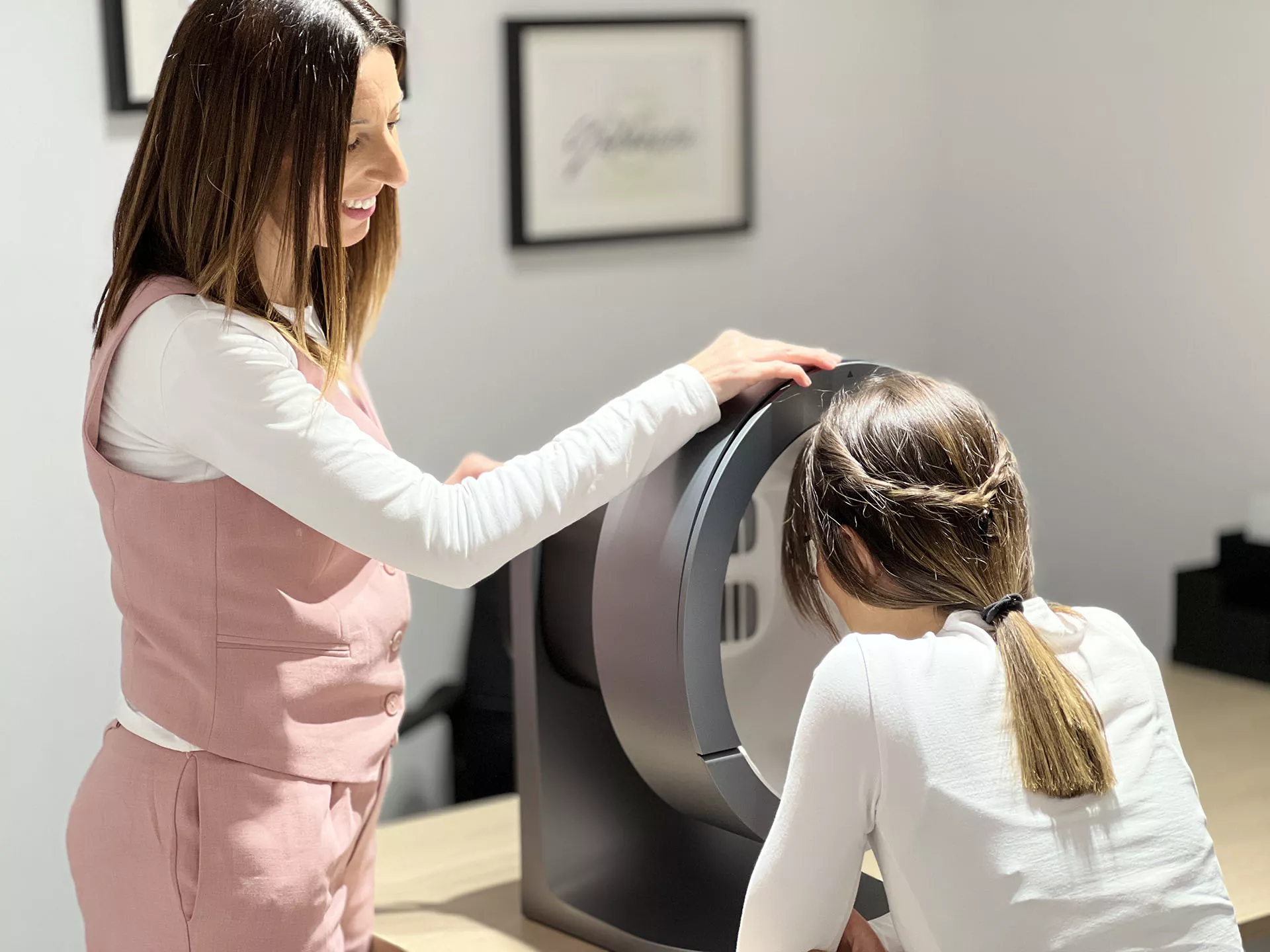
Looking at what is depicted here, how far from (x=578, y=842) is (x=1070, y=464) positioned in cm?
144

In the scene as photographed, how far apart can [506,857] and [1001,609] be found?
2.28ft

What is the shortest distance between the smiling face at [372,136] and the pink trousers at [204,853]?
42cm

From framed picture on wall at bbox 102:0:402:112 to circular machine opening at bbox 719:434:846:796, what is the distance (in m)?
1.01

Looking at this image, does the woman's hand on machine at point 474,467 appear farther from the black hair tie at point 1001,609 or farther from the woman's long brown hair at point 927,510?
the black hair tie at point 1001,609

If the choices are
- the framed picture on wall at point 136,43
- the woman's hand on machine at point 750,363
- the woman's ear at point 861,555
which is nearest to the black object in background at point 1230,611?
the woman's hand on machine at point 750,363

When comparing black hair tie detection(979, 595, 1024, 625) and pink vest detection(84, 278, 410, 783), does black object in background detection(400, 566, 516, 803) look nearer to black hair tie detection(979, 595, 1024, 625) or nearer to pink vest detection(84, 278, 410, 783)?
pink vest detection(84, 278, 410, 783)

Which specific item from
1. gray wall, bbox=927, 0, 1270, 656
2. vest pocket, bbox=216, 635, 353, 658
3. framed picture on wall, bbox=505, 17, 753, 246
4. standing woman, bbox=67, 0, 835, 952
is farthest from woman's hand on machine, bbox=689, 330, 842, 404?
gray wall, bbox=927, 0, 1270, 656

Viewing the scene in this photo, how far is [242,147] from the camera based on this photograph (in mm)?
1047

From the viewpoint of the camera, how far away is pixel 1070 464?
249 centimetres

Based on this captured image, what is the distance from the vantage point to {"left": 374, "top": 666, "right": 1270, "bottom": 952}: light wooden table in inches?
51.9

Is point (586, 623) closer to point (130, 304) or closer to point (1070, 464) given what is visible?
point (130, 304)

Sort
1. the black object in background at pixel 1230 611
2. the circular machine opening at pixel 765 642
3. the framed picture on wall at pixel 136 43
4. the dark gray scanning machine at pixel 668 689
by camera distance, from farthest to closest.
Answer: the black object in background at pixel 1230 611 < the framed picture on wall at pixel 136 43 < the circular machine opening at pixel 765 642 < the dark gray scanning machine at pixel 668 689

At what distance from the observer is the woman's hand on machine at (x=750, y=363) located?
3.87 ft

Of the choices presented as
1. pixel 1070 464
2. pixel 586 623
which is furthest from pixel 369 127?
pixel 1070 464
